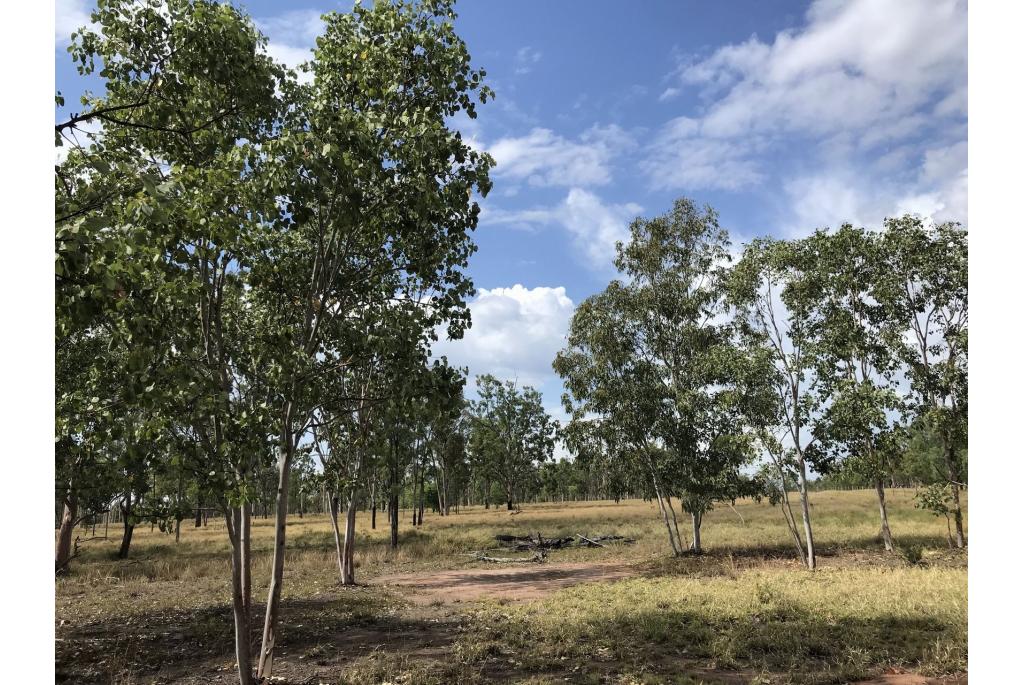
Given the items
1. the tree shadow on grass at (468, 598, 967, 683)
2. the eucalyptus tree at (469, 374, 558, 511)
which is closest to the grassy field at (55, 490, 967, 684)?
the tree shadow on grass at (468, 598, 967, 683)

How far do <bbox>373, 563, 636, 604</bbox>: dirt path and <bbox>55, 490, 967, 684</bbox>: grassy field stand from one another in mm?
591

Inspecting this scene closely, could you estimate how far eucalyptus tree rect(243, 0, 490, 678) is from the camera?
27.2 feet

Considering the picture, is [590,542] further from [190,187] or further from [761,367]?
[190,187]


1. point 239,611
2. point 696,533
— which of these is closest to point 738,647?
point 239,611

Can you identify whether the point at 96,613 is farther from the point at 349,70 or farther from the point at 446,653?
the point at 349,70

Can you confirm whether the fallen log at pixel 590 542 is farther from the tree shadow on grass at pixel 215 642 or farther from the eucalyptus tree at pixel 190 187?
the eucalyptus tree at pixel 190 187

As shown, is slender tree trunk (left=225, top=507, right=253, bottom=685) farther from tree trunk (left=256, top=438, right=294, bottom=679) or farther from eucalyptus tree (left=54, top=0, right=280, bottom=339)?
eucalyptus tree (left=54, top=0, right=280, bottom=339)

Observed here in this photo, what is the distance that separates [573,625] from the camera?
13.6 meters

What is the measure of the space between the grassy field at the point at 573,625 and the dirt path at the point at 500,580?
59 cm

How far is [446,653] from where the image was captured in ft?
38.3

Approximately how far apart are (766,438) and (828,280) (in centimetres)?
735

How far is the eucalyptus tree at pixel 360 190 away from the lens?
828cm

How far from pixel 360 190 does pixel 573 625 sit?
10.4m

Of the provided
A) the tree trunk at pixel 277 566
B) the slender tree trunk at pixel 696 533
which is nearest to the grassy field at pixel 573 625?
the tree trunk at pixel 277 566
